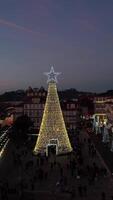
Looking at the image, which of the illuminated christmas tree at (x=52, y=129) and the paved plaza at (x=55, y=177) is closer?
the paved plaza at (x=55, y=177)

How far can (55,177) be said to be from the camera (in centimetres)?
3719

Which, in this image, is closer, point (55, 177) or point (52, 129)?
point (55, 177)

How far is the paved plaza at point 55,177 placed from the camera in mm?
31112

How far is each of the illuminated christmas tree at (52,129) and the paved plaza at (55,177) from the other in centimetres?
94

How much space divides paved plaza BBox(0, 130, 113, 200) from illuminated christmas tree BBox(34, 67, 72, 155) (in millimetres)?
941

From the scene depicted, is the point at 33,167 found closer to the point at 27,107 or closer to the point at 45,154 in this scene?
the point at 45,154

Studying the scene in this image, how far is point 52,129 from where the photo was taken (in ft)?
157

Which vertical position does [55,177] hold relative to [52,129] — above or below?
below

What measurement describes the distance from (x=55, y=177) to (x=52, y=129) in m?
10.9

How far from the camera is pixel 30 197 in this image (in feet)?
98.5

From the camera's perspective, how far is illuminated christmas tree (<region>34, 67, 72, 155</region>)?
47.6 m

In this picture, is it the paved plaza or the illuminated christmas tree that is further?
the illuminated christmas tree

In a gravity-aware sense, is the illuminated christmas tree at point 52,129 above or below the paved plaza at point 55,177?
above

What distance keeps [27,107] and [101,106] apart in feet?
108
